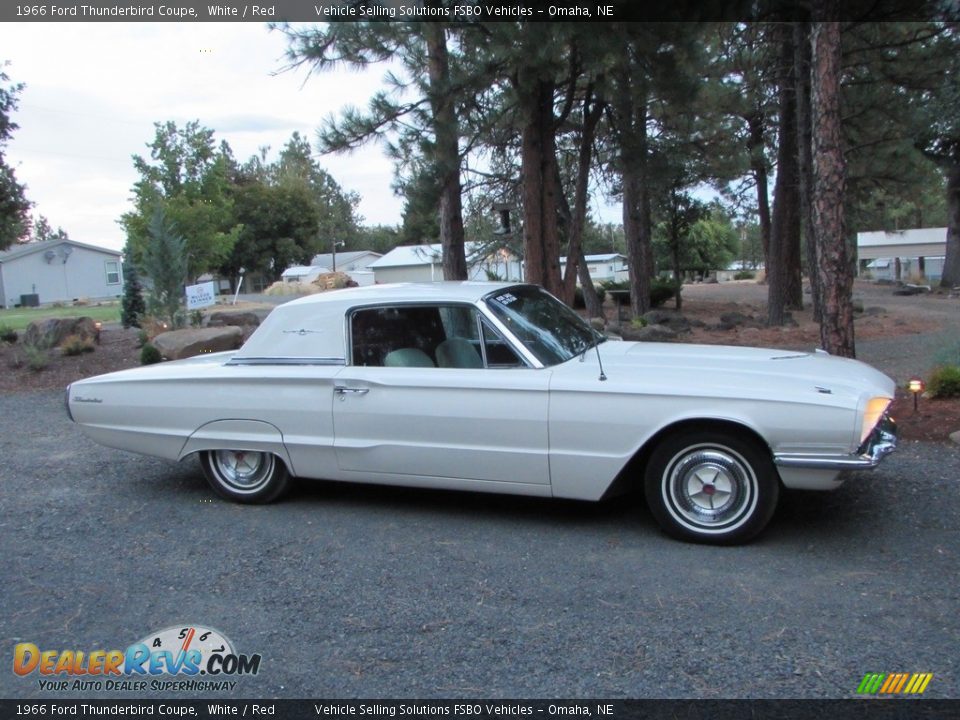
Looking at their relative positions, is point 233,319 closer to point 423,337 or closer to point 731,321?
point 731,321

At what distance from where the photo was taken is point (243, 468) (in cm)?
557

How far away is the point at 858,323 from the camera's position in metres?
17.7

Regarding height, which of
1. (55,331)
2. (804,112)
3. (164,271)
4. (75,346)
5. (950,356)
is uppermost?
(804,112)

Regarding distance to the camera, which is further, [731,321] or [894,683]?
[731,321]

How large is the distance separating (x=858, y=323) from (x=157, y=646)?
1709 cm

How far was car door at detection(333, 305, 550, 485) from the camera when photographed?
15.7ft

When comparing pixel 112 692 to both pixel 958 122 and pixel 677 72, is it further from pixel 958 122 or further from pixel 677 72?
pixel 958 122

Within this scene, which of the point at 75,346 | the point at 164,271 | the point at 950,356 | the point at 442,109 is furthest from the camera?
the point at 164,271

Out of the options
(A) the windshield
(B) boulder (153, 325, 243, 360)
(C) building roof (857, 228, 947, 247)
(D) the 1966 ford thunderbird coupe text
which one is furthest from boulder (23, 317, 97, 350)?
(C) building roof (857, 228, 947, 247)

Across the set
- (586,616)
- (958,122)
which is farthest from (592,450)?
(958,122)

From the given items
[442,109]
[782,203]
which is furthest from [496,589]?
[782,203]

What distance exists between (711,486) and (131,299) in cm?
2017

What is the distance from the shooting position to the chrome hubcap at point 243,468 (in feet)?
18.1
